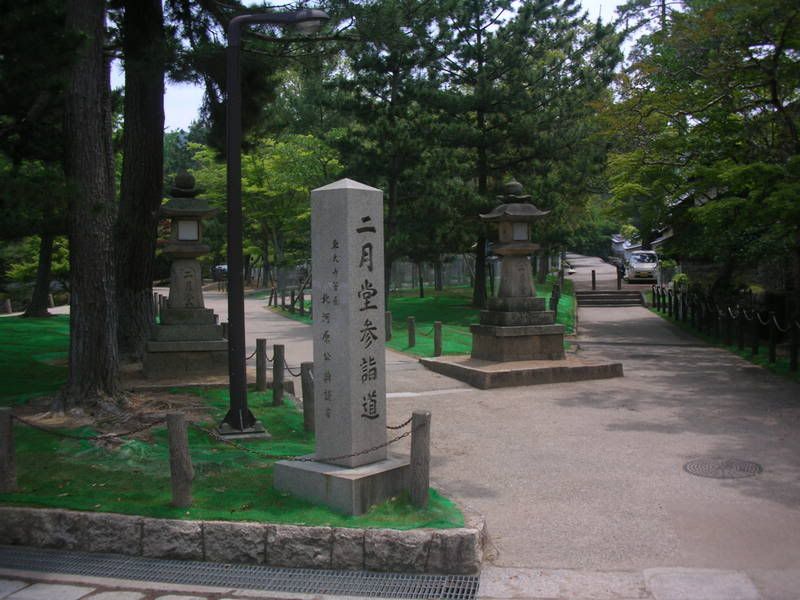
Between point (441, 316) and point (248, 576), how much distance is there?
22807mm

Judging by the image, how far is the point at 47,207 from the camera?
827 cm

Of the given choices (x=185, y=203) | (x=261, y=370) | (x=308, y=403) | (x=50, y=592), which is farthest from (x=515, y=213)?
(x=50, y=592)

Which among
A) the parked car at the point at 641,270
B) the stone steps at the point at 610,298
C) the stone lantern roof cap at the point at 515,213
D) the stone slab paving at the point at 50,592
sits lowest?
the stone slab paving at the point at 50,592

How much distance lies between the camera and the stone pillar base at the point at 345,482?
20.0 feet

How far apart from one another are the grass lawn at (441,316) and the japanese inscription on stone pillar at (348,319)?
448 inches

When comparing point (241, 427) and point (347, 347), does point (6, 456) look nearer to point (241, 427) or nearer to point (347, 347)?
point (241, 427)

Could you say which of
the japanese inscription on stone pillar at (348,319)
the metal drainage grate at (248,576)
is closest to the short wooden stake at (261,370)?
the japanese inscription on stone pillar at (348,319)

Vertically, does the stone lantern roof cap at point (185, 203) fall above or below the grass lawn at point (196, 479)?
above

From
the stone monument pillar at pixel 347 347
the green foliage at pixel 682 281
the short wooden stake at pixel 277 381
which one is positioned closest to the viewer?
the stone monument pillar at pixel 347 347

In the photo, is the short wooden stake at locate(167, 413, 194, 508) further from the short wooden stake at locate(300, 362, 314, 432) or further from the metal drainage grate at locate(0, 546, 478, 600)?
the short wooden stake at locate(300, 362, 314, 432)

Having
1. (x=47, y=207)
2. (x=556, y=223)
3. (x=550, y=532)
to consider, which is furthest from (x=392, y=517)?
(x=556, y=223)

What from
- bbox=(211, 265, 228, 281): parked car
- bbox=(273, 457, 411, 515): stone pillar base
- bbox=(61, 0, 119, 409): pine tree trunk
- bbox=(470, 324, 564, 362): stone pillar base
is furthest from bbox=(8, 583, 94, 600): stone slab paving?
bbox=(211, 265, 228, 281): parked car

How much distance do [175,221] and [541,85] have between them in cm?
1661

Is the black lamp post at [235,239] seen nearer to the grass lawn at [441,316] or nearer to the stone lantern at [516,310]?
the stone lantern at [516,310]
